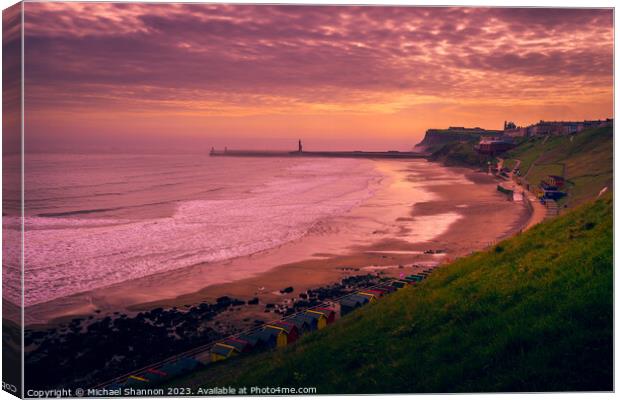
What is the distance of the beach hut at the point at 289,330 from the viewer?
14211 mm

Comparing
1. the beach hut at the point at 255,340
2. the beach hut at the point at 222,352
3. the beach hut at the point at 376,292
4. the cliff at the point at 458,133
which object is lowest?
the beach hut at the point at 222,352

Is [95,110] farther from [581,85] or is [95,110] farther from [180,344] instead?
[581,85]

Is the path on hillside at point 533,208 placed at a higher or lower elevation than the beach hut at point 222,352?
higher

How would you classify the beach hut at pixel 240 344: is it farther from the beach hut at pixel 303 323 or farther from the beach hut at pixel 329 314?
the beach hut at pixel 329 314

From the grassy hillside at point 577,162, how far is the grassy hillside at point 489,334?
1.76 metres

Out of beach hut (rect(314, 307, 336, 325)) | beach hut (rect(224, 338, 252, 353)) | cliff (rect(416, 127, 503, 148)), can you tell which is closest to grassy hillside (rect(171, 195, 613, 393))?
beach hut (rect(224, 338, 252, 353))

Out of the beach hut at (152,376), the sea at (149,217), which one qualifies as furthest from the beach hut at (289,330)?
the sea at (149,217)

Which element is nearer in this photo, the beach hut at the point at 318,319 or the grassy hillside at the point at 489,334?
the grassy hillside at the point at 489,334

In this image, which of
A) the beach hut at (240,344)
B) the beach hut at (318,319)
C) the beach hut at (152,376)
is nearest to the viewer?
the beach hut at (152,376)

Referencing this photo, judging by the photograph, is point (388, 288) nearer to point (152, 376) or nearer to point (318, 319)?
point (318, 319)

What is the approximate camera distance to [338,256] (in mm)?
24609

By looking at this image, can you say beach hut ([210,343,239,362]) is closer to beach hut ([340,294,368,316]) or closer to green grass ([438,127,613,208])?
beach hut ([340,294,368,316])

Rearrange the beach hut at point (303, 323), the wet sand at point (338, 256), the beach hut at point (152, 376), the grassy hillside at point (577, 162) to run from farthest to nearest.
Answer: the wet sand at point (338, 256)
the beach hut at point (303, 323)
the grassy hillside at point (577, 162)
the beach hut at point (152, 376)

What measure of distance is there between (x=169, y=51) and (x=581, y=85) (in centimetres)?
941
